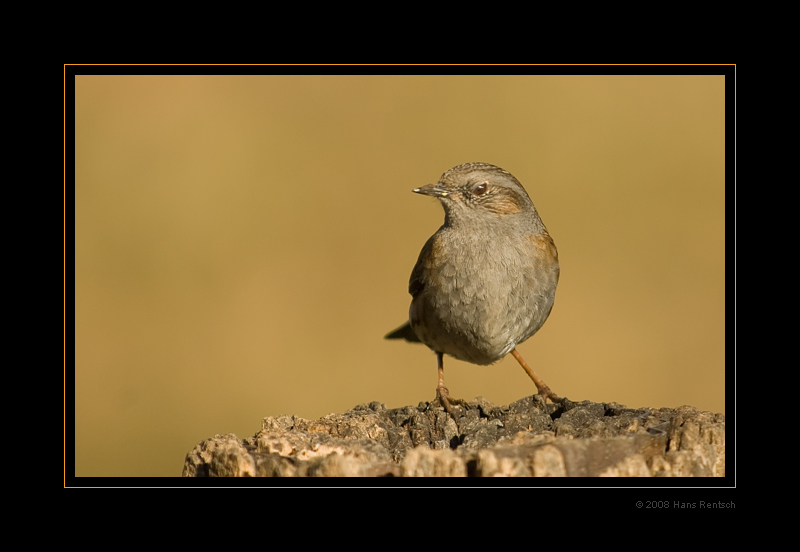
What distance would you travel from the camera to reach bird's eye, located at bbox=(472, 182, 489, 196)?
6.33 m

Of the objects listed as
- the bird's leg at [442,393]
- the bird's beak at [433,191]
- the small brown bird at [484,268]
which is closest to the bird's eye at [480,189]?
the small brown bird at [484,268]

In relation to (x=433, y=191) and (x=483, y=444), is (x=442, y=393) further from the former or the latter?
(x=483, y=444)

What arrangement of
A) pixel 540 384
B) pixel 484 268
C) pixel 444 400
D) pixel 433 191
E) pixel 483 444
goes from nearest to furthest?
pixel 483 444, pixel 484 268, pixel 433 191, pixel 444 400, pixel 540 384

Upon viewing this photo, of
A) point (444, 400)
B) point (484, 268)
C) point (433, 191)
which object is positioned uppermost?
→ point (433, 191)

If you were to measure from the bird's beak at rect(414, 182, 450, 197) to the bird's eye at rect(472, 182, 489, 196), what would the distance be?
0.76ft

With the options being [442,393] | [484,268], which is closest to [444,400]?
[442,393]

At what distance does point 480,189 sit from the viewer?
6.35 metres

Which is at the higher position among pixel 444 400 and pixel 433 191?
pixel 433 191

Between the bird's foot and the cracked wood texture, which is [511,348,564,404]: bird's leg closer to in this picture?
the bird's foot

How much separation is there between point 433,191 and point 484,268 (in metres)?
0.79

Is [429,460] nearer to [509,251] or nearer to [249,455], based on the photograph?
[249,455]

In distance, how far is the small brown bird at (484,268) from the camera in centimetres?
615

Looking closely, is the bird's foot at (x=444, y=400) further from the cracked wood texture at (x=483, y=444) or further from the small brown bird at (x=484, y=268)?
the cracked wood texture at (x=483, y=444)
